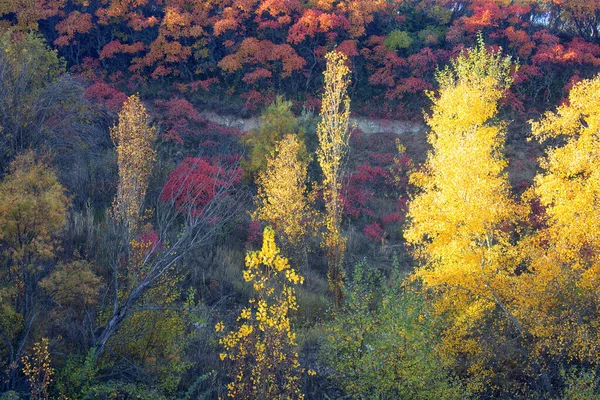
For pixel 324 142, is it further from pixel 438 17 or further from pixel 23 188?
pixel 438 17

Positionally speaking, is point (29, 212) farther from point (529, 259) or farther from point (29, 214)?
point (529, 259)

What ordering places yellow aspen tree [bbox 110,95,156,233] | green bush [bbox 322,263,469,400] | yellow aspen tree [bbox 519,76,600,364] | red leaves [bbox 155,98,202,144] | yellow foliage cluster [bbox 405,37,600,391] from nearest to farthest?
green bush [bbox 322,263,469,400] → yellow aspen tree [bbox 519,76,600,364] → yellow foliage cluster [bbox 405,37,600,391] → yellow aspen tree [bbox 110,95,156,233] → red leaves [bbox 155,98,202,144]

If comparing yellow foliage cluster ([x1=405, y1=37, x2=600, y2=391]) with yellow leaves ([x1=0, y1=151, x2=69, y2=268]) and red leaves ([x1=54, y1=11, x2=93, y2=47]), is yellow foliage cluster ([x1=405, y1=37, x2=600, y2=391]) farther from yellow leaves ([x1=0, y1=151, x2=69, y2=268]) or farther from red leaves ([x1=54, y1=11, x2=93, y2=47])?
red leaves ([x1=54, y1=11, x2=93, y2=47])

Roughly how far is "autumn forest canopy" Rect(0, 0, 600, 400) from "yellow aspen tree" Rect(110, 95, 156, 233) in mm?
75

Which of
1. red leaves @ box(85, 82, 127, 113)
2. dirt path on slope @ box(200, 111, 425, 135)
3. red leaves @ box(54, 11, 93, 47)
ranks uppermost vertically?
red leaves @ box(54, 11, 93, 47)

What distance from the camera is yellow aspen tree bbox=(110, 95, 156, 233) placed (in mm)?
9454

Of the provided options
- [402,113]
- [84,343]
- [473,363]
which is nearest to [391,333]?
[473,363]

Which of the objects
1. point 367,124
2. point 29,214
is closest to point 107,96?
point 367,124

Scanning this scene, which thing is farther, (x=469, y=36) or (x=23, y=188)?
(x=469, y=36)

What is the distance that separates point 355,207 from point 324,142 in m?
7.80

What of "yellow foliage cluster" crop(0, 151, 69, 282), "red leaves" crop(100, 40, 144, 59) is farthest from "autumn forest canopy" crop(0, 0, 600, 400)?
"red leaves" crop(100, 40, 144, 59)

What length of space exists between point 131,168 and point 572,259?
29.5ft

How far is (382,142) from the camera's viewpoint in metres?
26.1

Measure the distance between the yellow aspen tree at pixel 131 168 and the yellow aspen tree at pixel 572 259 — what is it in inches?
292
